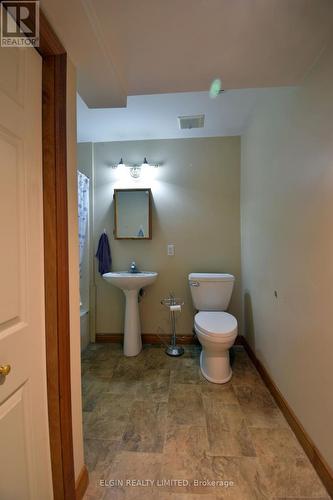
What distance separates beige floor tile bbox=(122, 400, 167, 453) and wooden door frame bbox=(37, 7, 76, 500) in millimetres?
451

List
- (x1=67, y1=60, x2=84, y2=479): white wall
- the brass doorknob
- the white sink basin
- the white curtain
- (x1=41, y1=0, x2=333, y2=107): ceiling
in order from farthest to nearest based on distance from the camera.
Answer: the white curtain < the white sink basin < (x1=67, y1=60, x2=84, y2=479): white wall < (x1=41, y1=0, x2=333, y2=107): ceiling < the brass doorknob

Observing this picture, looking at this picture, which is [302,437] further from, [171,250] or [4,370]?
[171,250]

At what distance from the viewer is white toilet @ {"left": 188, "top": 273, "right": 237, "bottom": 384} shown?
179 centimetres

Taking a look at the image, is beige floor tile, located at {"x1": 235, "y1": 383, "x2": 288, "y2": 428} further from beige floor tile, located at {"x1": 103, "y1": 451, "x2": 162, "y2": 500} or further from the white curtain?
the white curtain

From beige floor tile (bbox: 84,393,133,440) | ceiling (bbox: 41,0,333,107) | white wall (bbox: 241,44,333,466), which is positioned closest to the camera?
ceiling (bbox: 41,0,333,107)

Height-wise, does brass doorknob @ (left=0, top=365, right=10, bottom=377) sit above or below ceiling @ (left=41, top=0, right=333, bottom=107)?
below

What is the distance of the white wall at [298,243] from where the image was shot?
43.1 inches

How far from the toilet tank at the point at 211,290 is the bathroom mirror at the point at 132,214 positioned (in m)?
0.77

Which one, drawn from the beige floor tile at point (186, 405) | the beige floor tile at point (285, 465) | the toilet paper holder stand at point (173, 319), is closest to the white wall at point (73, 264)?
the beige floor tile at point (186, 405)

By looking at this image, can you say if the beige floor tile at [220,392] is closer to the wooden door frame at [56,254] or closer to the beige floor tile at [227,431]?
the beige floor tile at [227,431]

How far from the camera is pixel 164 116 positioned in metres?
2.09

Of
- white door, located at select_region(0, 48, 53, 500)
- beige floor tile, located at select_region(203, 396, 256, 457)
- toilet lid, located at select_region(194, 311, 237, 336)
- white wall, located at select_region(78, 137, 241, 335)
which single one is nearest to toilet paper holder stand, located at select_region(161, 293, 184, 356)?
white wall, located at select_region(78, 137, 241, 335)

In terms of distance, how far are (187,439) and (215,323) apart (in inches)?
32.8

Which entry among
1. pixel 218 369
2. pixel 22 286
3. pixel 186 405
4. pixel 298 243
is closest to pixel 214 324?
pixel 218 369
